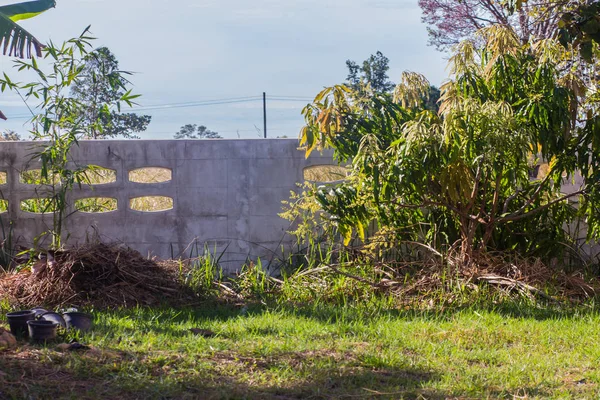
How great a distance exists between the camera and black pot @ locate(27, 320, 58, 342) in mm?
5137

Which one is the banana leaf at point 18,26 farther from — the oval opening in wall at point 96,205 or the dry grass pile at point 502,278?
the dry grass pile at point 502,278

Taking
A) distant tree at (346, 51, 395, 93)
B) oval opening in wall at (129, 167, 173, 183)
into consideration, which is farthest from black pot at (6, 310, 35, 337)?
distant tree at (346, 51, 395, 93)

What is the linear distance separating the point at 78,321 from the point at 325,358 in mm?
1989

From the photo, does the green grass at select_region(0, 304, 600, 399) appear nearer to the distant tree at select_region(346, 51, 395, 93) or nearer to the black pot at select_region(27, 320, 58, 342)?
the black pot at select_region(27, 320, 58, 342)

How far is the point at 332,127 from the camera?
297 inches

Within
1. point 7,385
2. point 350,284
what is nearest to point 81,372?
point 7,385

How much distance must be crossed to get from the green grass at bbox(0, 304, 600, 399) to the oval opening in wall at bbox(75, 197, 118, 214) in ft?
9.82

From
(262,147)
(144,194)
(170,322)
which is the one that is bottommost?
(170,322)

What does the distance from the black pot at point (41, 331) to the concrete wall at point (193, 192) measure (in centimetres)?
395

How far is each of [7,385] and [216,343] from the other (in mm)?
1544

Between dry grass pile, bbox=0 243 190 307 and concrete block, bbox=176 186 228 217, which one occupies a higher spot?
concrete block, bbox=176 186 228 217

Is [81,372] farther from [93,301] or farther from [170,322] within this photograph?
[93,301]

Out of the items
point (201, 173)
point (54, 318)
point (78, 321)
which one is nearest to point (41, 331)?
point (54, 318)

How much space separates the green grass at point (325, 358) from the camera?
166 inches
